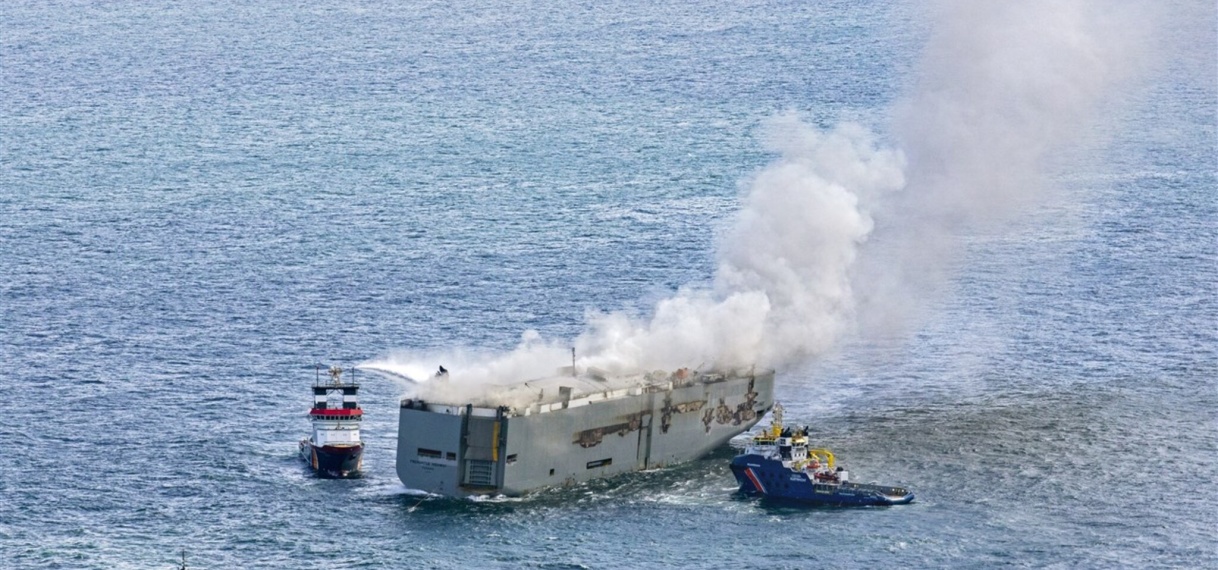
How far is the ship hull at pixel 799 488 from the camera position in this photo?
16525 cm

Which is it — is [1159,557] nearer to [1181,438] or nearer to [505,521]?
[1181,438]

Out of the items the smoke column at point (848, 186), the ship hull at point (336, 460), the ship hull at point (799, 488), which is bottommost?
the ship hull at point (336, 460)

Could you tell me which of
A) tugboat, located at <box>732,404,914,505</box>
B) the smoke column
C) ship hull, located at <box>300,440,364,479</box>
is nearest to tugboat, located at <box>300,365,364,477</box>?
ship hull, located at <box>300,440,364,479</box>

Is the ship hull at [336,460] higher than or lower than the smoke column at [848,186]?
lower

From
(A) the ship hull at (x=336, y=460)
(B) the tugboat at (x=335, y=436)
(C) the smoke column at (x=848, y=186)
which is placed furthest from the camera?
(C) the smoke column at (x=848, y=186)

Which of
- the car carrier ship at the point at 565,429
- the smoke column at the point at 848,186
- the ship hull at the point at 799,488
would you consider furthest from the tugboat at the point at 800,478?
the smoke column at the point at 848,186

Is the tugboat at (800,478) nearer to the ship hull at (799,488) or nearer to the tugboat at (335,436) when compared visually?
the ship hull at (799,488)

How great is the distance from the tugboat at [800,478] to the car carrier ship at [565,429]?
8711 millimetres

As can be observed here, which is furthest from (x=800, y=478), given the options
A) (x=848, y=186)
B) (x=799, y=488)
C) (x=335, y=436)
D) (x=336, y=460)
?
(x=335, y=436)

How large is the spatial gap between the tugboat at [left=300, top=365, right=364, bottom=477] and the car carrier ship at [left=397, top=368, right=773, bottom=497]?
4811 mm

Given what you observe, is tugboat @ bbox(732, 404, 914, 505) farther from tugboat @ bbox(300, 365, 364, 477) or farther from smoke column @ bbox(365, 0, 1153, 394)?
tugboat @ bbox(300, 365, 364, 477)

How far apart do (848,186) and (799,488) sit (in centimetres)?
3022

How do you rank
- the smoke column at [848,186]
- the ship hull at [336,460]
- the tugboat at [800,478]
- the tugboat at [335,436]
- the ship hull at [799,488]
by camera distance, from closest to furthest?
the ship hull at [799,488], the tugboat at [800,478], the ship hull at [336,460], the tugboat at [335,436], the smoke column at [848,186]

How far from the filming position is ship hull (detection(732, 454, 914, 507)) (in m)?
165
